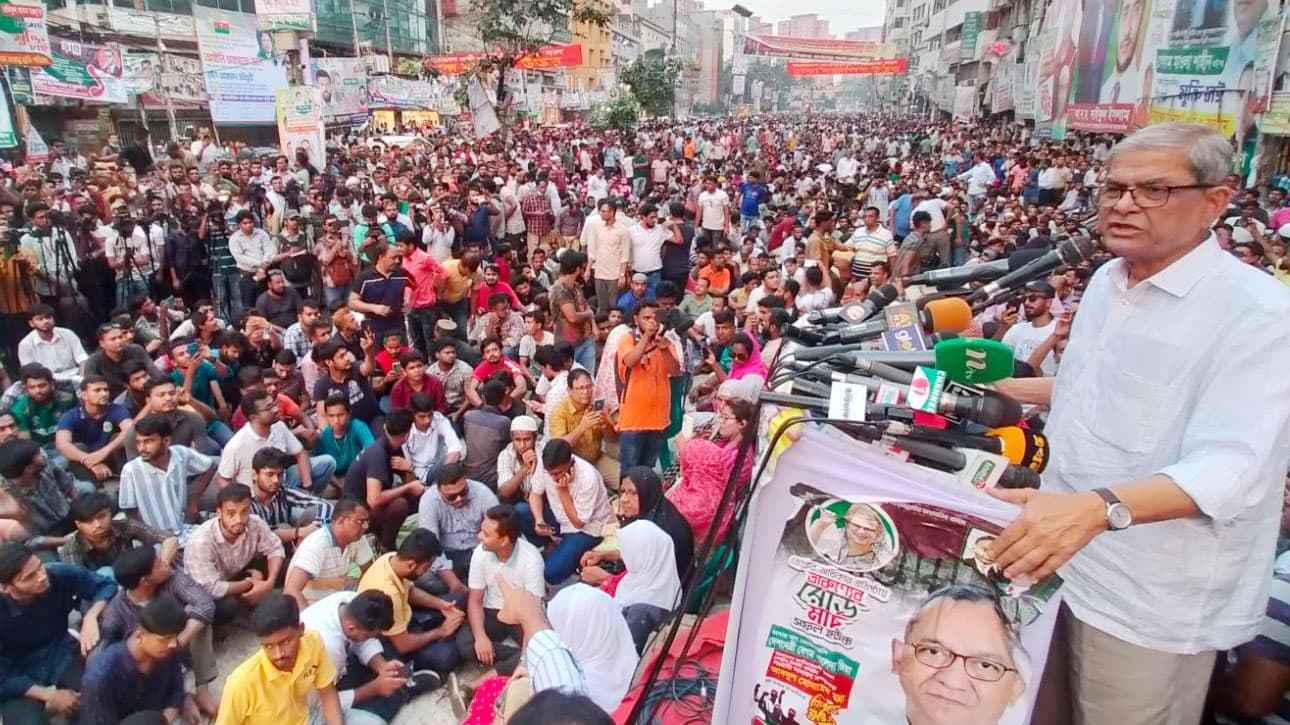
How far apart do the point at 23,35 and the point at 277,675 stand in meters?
16.5

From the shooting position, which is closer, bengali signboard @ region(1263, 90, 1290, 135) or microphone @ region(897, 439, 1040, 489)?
microphone @ region(897, 439, 1040, 489)

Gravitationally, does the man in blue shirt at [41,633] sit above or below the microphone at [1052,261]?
below

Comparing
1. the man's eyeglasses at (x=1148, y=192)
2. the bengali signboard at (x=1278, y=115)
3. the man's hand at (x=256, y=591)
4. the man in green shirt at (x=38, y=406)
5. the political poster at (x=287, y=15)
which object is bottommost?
the man's hand at (x=256, y=591)

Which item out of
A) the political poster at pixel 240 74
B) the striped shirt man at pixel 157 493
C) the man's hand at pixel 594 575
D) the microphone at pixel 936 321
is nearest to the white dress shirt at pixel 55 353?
the striped shirt man at pixel 157 493

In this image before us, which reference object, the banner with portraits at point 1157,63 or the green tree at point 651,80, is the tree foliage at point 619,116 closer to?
the green tree at point 651,80

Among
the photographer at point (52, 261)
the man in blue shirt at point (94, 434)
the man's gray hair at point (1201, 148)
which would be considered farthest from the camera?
the photographer at point (52, 261)

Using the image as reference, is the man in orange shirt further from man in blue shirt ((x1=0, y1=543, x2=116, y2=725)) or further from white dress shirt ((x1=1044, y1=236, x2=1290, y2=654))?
white dress shirt ((x1=1044, y1=236, x2=1290, y2=654))

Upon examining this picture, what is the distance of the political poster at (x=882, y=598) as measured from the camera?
5.17 ft

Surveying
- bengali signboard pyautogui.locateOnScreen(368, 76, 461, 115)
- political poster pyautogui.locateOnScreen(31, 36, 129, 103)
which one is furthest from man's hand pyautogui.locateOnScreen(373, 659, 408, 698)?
bengali signboard pyautogui.locateOnScreen(368, 76, 461, 115)

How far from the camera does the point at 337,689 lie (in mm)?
3867

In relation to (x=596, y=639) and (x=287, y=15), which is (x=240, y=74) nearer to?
(x=287, y=15)

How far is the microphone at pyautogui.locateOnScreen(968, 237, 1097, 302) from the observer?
182 centimetres

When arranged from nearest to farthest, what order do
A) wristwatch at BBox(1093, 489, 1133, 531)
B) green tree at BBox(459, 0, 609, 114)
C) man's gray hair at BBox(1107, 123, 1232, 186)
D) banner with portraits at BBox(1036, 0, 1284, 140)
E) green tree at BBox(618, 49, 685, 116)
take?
wristwatch at BBox(1093, 489, 1133, 531), man's gray hair at BBox(1107, 123, 1232, 186), banner with portraits at BBox(1036, 0, 1284, 140), green tree at BBox(459, 0, 609, 114), green tree at BBox(618, 49, 685, 116)

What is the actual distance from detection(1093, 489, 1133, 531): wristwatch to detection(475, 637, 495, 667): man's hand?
354cm
